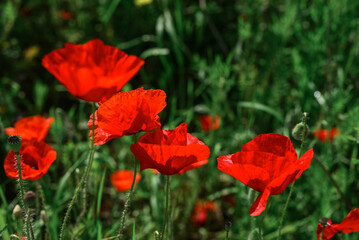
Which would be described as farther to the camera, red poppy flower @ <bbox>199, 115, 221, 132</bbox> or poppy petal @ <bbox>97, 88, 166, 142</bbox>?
red poppy flower @ <bbox>199, 115, 221, 132</bbox>

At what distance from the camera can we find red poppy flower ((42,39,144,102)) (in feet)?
3.83

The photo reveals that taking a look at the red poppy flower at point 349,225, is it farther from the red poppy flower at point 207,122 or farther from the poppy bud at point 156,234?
the red poppy flower at point 207,122

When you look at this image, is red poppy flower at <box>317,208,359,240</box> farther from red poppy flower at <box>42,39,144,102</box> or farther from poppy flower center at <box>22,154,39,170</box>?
poppy flower center at <box>22,154,39,170</box>

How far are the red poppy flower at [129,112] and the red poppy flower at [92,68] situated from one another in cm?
12

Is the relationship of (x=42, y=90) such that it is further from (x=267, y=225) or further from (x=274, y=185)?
(x=274, y=185)

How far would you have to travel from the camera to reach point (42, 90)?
9.19 feet

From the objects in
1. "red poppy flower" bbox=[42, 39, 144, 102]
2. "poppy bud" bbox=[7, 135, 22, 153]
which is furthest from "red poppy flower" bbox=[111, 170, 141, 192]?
"poppy bud" bbox=[7, 135, 22, 153]

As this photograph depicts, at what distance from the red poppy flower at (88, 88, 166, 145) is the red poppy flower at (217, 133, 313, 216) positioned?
211 millimetres

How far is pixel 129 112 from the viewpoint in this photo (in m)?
1.06

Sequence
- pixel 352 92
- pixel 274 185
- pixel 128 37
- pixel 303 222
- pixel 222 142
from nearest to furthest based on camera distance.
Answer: pixel 274 185 < pixel 303 222 < pixel 222 142 < pixel 352 92 < pixel 128 37

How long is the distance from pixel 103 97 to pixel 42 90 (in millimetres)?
1766

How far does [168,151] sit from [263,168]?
0.23 m

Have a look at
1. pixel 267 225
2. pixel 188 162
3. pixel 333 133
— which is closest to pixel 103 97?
pixel 188 162

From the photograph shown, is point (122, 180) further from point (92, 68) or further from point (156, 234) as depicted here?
point (156, 234)
